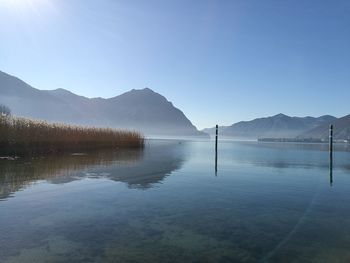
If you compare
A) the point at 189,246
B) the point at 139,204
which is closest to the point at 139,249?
the point at 189,246

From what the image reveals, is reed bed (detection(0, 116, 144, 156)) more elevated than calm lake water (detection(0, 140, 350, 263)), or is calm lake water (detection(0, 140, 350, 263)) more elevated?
reed bed (detection(0, 116, 144, 156))

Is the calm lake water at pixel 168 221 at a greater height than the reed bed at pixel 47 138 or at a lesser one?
Result: lesser

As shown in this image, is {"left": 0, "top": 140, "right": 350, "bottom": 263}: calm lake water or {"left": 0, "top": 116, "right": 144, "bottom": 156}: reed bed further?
{"left": 0, "top": 116, "right": 144, "bottom": 156}: reed bed

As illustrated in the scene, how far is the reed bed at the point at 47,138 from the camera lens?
77.6ft

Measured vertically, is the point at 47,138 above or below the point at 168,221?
above

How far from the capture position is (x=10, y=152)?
23.8 meters

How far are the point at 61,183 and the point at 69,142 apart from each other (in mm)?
18423

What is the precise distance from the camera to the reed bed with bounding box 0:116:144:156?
2364 cm

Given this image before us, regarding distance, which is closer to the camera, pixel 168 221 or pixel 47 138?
pixel 168 221

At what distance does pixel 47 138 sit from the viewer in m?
27.9

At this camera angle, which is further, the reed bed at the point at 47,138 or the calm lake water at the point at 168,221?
the reed bed at the point at 47,138

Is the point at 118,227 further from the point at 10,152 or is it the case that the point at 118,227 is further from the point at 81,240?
the point at 10,152

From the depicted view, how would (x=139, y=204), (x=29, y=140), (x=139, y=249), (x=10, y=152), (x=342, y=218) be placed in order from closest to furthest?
(x=139, y=249)
(x=342, y=218)
(x=139, y=204)
(x=10, y=152)
(x=29, y=140)

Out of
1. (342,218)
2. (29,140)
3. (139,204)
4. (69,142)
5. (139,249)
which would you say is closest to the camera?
(139,249)
